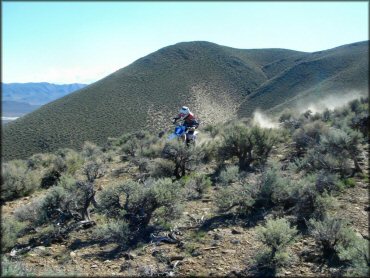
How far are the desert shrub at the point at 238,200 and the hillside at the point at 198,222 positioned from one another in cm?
3

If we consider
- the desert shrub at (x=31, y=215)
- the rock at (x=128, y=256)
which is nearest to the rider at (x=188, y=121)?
the desert shrub at (x=31, y=215)

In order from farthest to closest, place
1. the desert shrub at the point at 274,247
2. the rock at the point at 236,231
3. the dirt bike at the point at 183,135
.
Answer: the dirt bike at the point at 183,135 → the rock at the point at 236,231 → the desert shrub at the point at 274,247

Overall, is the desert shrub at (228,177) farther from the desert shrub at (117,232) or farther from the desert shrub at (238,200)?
the desert shrub at (117,232)

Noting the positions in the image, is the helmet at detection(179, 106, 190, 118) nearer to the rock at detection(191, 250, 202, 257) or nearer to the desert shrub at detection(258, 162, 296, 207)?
the desert shrub at detection(258, 162, 296, 207)

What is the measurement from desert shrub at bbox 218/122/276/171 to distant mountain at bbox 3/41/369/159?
21616 mm

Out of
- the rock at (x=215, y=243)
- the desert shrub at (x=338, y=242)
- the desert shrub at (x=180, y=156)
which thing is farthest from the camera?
the desert shrub at (x=180, y=156)

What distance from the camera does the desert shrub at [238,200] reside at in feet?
32.1

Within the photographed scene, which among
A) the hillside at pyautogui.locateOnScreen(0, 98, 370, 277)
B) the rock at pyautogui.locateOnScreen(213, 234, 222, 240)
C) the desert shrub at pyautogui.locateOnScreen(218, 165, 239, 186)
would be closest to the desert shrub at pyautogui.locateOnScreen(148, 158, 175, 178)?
the hillside at pyautogui.locateOnScreen(0, 98, 370, 277)

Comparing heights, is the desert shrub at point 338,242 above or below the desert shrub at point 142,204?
below

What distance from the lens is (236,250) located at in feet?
25.2

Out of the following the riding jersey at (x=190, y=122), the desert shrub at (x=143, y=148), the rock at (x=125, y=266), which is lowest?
the rock at (x=125, y=266)

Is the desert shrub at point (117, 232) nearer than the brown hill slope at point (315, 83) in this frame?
Yes

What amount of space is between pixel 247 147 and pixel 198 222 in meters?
6.51

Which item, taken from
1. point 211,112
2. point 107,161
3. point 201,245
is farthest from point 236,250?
point 211,112
